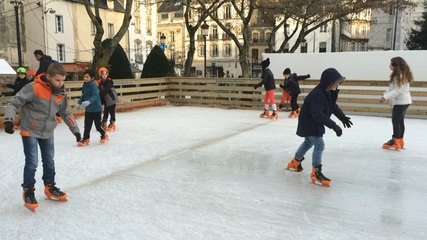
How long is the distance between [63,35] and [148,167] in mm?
30649

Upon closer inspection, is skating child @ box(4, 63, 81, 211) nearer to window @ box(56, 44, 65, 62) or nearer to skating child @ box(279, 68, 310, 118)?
skating child @ box(279, 68, 310, 118)

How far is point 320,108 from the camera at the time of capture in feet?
14.0

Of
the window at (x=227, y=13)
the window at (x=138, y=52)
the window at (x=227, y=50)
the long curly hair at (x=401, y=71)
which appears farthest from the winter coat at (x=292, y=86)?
the window at (x=227, y=50)

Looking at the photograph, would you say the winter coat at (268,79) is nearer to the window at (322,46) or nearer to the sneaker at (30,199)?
the sneaker at (30,199)

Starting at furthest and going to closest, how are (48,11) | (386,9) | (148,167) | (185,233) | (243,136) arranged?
1. (48,11)
2. (386,9)
3. (243,136)
4. (148,167)
5. (185,233)

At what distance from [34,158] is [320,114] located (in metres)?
2.98

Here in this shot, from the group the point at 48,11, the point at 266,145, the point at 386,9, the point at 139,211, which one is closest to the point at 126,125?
the point at 266,145

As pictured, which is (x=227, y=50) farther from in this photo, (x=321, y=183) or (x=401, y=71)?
(x=321, y=183)

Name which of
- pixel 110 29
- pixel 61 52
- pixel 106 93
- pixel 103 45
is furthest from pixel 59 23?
pixel 106 93

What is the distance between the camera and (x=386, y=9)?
1931 centimetres

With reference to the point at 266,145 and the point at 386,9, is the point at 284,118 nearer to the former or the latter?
the point at 266,145

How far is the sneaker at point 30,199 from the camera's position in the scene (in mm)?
3621

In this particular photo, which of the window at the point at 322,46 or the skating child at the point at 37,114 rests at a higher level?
the window at the point at 322,46

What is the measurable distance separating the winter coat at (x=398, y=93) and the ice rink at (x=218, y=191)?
83 cm
